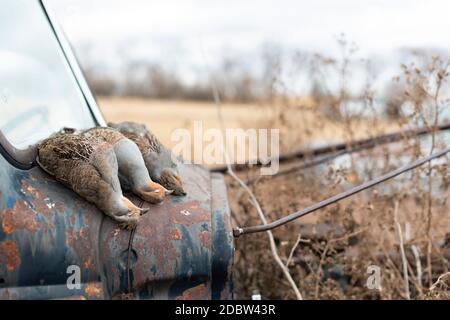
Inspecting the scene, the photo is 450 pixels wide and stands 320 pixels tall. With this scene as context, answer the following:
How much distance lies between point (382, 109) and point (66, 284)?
4116mm

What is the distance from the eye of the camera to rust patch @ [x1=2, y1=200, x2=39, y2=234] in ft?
8.07

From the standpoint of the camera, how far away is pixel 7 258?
96.4 inches

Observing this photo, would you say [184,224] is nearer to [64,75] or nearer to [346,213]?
[64,75]

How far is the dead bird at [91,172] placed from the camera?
2.69 m

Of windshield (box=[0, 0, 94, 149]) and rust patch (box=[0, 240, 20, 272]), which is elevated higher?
windshield (box=[0, 0, 94, 149])

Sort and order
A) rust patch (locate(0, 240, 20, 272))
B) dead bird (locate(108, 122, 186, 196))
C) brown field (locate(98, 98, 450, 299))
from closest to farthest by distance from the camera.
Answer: rust patch (locate(0, 240, 20, 272)), dead bird (locate(108, 122, 186, 196)), brown field (locate(98, 98, 450, 299))

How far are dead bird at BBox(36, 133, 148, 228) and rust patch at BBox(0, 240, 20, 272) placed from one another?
1.21ft

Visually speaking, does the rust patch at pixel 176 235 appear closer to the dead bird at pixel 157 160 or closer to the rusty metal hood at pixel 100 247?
the rusty metal hood at pixel 100 247

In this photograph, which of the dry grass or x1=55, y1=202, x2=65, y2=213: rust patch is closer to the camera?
x1=55, y1=202, x2=65, y2=213: rust patch

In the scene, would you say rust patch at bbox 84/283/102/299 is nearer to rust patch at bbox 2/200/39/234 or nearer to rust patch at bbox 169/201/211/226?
rust patch at bbox 2/200/39/234

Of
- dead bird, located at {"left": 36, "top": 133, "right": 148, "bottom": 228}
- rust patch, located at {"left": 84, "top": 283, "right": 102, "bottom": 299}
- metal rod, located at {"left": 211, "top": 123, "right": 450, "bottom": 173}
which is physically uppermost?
metal rod, located at {"left": 211, "top": 123, "right": 450, "bottom": 173}

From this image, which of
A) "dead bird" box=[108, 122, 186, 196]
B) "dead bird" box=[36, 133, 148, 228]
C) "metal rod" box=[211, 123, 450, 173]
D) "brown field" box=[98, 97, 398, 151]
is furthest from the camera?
"brown field" box=[98, 97, 398, 151]

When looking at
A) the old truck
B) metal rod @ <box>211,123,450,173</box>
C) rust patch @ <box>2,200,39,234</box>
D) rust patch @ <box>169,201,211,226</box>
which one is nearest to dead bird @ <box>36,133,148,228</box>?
the old truck

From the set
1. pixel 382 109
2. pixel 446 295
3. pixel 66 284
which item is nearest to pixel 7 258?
pixel 66 284
